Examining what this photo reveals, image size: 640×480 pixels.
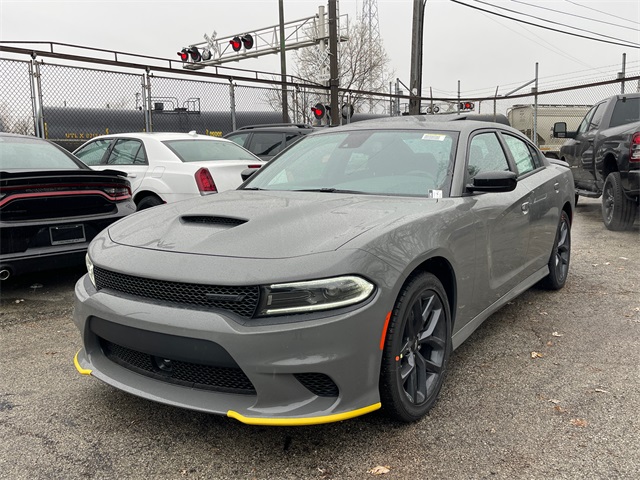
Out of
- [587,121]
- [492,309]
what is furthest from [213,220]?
[587,121]

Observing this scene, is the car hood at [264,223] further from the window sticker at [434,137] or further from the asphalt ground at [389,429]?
the asphalt ground at [389,429]

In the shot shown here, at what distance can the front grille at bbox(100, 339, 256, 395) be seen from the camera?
230 cm

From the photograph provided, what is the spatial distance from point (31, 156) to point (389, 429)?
15.3 ft

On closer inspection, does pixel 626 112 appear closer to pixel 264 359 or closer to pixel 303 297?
pixel 303 297

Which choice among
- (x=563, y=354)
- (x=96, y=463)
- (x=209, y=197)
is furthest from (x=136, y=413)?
(x=563, y=354)

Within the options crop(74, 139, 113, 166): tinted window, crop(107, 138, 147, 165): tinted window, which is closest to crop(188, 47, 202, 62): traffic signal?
crop(74, 139, 113, 166): tinted window

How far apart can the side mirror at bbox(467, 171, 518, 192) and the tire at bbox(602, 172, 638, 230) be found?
5327 mm

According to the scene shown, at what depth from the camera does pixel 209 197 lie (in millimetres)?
3504

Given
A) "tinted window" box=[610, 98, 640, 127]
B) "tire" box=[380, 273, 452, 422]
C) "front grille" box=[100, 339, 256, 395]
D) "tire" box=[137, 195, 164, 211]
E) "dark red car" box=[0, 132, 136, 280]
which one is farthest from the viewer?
"tinted window" box=[610, 98, 640, 127]

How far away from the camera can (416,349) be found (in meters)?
2.72

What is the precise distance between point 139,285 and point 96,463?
2.57ft

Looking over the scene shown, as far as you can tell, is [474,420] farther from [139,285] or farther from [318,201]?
[139,285]

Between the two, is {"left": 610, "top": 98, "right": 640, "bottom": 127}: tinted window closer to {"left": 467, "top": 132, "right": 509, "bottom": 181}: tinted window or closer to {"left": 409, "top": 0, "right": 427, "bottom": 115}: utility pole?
{"left": 467, "top": 132, "right": 509, "bottom": 181}: tinted window

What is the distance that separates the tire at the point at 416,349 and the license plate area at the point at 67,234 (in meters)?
3.39
